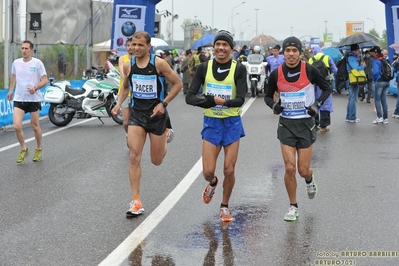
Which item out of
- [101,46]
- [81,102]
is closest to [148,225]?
[81,102]

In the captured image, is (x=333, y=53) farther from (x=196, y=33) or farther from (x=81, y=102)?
(x=196, y=33)

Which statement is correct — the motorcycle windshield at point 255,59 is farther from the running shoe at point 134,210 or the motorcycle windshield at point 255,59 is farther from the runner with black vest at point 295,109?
the running shoe at point 134,210

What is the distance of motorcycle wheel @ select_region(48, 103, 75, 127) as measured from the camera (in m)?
18.3

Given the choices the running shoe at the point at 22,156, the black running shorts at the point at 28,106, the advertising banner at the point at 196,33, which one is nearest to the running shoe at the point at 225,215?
the running shoe at the point at 22,156

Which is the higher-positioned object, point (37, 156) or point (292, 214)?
point (37, 156)

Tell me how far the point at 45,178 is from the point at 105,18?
29353 mm

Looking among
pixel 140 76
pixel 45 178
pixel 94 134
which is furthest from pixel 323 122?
pixel 140 76

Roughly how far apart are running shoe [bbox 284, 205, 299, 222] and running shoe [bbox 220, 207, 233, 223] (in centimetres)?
55

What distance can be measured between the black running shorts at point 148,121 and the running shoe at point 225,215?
1.19 meters

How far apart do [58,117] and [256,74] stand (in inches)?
475

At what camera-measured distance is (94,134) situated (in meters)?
16.6

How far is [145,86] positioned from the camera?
27.8 ft

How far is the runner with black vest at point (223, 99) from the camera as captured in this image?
7750 millimetres

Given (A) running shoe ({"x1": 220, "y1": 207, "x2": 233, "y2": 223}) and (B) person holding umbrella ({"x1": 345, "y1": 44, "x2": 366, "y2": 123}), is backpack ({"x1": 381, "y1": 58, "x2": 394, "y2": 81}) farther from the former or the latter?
(A) running shoe ({"x1": 220, "y1": 207, "x2": 233, "y2": 223})
